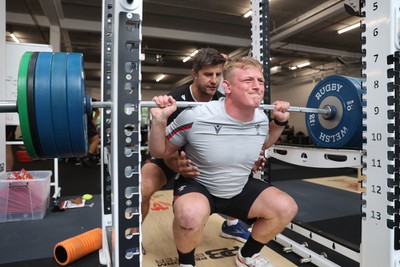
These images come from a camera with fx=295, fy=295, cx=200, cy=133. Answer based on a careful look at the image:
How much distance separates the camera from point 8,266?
1.74 metres

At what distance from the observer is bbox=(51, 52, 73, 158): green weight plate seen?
1.00 meters

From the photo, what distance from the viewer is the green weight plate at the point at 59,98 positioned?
3.29 ft

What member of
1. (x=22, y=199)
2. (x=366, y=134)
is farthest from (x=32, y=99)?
(x=22, y=199)

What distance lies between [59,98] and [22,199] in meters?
2.05

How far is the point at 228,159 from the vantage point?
4.96 feet

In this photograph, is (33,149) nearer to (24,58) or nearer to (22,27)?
(24,58)

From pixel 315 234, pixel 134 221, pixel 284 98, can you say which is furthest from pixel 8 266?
pixel 284 98

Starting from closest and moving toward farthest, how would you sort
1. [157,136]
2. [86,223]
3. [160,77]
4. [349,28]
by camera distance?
[157,136], [86,223], [349,28], [160,77]

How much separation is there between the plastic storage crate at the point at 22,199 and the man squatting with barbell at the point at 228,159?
1.66m

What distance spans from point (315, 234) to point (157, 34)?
6.25 m

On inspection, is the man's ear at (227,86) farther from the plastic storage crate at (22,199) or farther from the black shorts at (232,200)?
the plastic storage crate at (22,199)

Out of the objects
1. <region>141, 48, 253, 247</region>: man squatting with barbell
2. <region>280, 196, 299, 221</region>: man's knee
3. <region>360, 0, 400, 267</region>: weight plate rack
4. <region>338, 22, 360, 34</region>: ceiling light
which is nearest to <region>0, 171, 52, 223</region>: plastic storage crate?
<region>141, 48, 253, 247</region>: man squatting with barbell

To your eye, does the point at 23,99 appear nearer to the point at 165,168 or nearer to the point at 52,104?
the point at 52,104

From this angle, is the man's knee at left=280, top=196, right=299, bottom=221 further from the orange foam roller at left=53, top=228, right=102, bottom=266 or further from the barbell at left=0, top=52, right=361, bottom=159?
the orange foam roller at left=53, top=228, right=102, bottom=266
